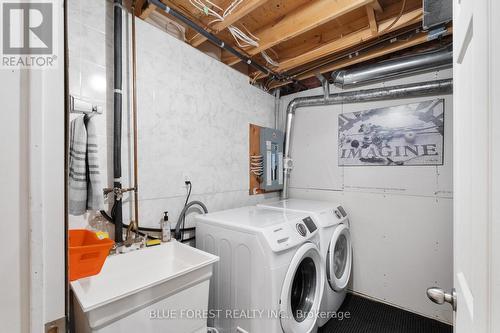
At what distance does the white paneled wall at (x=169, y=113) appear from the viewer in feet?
4.40

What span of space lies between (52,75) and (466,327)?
47.0 inches

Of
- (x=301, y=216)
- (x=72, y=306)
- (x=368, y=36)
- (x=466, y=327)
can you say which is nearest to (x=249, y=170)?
(x=301, y=216)

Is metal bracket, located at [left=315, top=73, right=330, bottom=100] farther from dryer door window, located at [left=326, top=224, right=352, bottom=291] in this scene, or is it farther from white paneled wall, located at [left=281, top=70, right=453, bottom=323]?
dryer door window, located at [left=326, top=224, right=352, bottom=291]

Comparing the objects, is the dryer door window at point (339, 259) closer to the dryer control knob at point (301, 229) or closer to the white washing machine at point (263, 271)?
the white washing machine at point (263, 271)

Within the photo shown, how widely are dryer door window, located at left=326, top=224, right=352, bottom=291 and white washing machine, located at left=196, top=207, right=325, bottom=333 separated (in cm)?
18

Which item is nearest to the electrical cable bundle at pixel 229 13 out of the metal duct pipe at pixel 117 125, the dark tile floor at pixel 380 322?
the metal duct pipe at pixel 117 125

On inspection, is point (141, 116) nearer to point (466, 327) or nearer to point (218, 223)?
point (218, 223)

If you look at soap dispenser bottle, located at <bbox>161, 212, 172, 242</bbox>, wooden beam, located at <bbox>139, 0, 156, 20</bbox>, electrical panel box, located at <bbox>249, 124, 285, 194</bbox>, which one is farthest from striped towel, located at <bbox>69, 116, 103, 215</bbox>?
electrical panel box, located at <bbox>249, 124, 285, 194</bbox>

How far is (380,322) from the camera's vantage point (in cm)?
200

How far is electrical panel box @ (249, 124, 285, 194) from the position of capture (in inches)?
101

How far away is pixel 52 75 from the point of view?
0.48 meters

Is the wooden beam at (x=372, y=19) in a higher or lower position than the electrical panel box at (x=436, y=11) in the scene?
higher

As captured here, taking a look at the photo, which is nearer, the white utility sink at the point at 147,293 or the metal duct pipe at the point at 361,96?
the white utility sink at the point at 147,293

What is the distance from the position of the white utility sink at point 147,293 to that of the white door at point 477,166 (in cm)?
106
